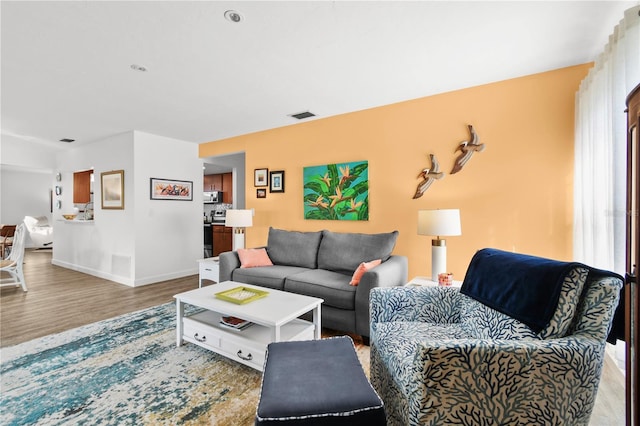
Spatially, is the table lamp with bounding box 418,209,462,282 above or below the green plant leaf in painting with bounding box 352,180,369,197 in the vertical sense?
below

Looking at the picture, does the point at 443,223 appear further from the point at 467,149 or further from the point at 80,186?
the point at 80,186

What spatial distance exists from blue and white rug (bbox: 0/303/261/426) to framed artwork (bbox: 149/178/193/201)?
8.13 ft

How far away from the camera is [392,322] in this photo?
179 cm

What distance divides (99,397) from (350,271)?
2227 millimetres

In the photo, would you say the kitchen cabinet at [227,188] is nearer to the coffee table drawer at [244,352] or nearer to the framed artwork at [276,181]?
the framed artwork at [276,181]

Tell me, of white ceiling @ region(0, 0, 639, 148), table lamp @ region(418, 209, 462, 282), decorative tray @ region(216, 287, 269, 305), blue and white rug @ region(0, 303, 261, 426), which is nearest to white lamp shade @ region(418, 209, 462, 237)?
table lamp @ region(418, 209, 462, 282)

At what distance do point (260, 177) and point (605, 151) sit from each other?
3762 millimetres

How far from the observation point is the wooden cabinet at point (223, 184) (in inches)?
274

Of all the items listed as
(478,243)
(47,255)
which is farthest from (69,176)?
(478,243)

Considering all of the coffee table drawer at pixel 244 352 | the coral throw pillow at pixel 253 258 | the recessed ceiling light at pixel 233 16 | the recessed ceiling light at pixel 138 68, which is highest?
the recessed ceiling light at pixel 138 68

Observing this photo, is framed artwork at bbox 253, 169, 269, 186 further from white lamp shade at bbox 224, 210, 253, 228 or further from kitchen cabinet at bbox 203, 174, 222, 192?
kitchen cabinet at bbox 203, 174, 222, 192

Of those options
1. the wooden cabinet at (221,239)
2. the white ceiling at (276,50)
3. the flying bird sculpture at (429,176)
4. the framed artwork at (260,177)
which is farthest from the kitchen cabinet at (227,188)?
the flying bird sculpture at (429,176)

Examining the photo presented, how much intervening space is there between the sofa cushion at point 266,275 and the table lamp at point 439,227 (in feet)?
4.55

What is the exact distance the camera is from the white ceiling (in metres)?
1.77
